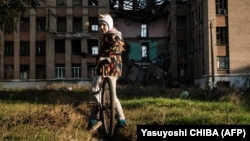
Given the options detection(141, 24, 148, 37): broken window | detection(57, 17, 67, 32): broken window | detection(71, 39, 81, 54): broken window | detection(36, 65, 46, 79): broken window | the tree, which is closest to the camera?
the tree

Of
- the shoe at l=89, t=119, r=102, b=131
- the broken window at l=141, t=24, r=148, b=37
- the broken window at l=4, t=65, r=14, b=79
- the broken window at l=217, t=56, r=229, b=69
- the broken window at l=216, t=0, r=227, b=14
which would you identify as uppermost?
the broken window at l=216, t=0, r=227, b=14

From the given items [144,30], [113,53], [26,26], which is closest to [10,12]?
[113,53]

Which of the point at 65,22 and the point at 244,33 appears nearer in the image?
the point at 244,33

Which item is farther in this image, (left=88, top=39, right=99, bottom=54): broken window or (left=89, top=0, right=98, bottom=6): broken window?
(left=89, top=0, right=98, bottom=6): broken window

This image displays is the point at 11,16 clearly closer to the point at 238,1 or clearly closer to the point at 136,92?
the point at 136,92

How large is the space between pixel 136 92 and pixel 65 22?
128ft

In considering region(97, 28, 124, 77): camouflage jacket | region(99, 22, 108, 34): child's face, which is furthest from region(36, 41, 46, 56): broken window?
region(97, 28, 124, 77): camouflage jacket

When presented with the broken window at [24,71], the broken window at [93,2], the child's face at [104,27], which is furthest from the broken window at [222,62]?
the child's face at [104,27]

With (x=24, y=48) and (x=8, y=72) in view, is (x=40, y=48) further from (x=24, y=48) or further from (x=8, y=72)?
(x=8, y=72)

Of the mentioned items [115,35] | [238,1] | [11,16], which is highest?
[238,1]

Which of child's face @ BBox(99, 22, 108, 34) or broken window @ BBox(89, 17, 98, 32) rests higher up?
broken window @ BBox(89, 17, 98, 32)

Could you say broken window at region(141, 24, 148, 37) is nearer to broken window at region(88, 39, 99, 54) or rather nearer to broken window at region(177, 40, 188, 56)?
broken window at region(177, 40, 188, 56)

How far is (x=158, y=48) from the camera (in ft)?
212

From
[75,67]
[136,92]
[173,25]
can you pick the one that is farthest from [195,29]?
[136,92]
